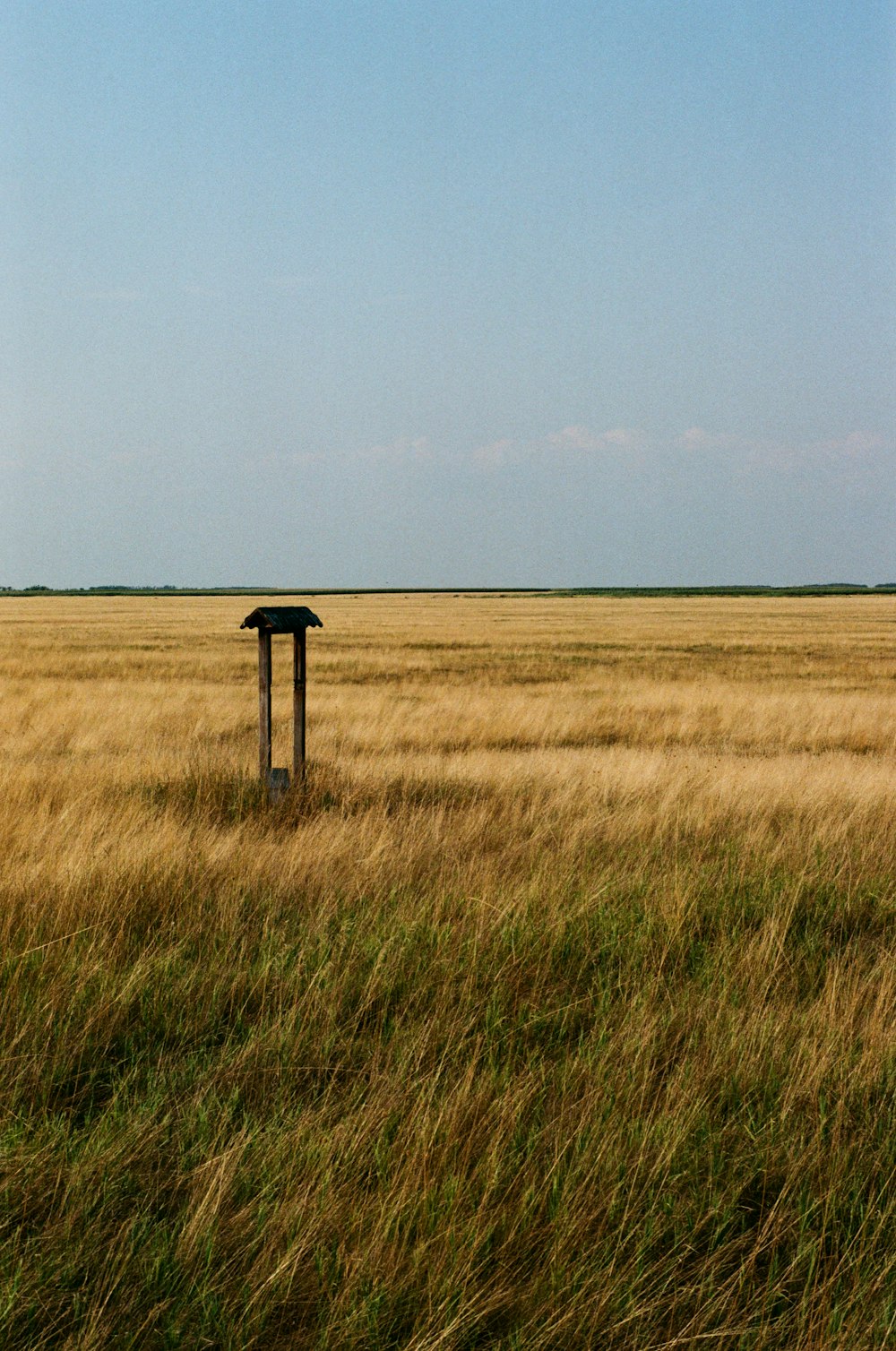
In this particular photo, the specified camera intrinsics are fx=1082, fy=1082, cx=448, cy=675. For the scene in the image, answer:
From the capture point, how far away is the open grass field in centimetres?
271

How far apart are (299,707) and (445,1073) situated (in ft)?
21.3

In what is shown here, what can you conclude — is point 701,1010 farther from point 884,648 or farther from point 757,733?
point 884,648

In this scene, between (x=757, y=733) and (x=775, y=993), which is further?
(x=757, y=733)

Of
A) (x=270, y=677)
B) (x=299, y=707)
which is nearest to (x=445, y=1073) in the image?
(x=270, y=677)

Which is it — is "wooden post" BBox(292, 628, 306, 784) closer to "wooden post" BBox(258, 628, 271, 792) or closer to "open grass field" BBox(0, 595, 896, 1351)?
"wooden post" BBox(258, 628, 271, 792)

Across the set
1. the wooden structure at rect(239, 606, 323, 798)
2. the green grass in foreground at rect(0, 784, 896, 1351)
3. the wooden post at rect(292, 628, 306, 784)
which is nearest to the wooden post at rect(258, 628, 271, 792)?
the wooden structure at rect(239, 606, 323, 798)

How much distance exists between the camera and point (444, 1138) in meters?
3.34

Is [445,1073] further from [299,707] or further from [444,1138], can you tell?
[299,707]

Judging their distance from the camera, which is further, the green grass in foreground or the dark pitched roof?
the dark pitched roof

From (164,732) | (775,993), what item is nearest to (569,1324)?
(775,993)

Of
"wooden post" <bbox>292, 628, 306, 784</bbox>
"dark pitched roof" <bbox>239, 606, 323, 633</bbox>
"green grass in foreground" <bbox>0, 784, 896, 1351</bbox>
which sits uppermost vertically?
"dark pitched roof" <bbox>239, 606, 323, 633</bbox>

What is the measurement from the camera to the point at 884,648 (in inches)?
1598

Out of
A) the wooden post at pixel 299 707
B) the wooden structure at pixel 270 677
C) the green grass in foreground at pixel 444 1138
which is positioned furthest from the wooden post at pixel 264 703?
the green grass in foreground at pixel 444 1138

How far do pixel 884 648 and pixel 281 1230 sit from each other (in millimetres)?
41362
